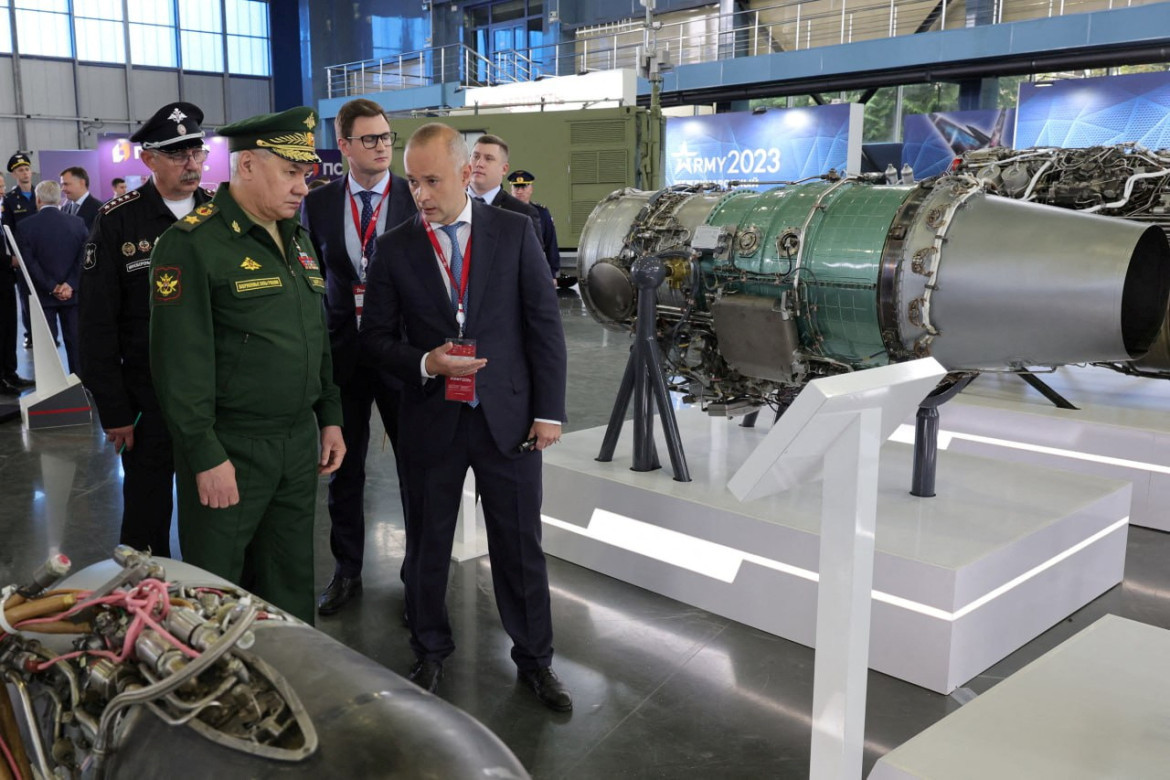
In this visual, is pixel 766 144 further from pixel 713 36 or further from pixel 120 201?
pixel 120 201

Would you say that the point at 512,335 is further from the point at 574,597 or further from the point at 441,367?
the point at 574,597

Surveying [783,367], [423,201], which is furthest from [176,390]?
[783,367]

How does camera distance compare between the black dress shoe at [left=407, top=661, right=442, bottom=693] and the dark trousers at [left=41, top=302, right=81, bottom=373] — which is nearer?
the black dress shoe at [left=407, top=661, right=442, bottom=693]

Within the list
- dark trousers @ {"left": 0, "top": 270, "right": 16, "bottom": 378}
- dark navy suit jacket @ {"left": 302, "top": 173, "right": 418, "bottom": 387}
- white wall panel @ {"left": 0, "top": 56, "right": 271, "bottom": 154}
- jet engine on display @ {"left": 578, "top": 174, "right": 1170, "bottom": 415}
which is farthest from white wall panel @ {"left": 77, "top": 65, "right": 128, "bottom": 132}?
jet engine on display @ {"left": 578, "top": 174, "right": 1170, "bottom": 415}

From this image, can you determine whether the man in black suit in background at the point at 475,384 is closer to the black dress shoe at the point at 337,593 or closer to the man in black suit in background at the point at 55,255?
the black dress shoe at the point at 337,593

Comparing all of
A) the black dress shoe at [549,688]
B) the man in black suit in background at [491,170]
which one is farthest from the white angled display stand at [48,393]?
the black dress shoe at [549,688]

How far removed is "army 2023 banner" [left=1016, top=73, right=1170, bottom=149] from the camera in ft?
36.6

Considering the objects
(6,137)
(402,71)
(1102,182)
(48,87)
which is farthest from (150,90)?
(1102,182)

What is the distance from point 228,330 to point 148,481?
3.78 ft

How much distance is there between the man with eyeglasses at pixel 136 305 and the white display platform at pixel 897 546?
1.74 meters

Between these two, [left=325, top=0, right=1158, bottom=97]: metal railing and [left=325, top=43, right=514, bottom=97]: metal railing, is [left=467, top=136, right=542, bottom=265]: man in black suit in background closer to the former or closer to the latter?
[left=325, top=0, right=1158, bottom=97]: metal railing

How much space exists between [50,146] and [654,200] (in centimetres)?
2512

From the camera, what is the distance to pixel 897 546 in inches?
128

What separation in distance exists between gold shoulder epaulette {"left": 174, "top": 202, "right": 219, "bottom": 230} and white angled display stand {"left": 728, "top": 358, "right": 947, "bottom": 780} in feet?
5.13
